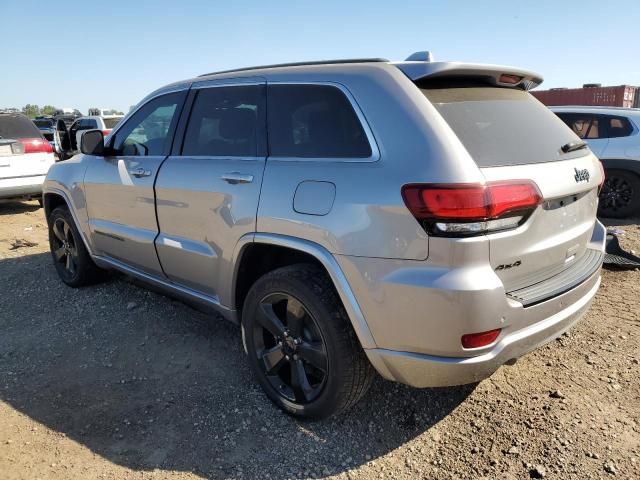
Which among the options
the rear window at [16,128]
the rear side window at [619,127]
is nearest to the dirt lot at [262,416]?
the rear side window at [619,127]

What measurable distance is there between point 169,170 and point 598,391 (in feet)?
9.78

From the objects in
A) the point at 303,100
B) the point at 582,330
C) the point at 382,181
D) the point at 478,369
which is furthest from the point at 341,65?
the point at 582,330

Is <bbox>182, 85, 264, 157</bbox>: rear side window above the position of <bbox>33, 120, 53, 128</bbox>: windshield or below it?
above

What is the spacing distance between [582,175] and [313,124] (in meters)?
1.39

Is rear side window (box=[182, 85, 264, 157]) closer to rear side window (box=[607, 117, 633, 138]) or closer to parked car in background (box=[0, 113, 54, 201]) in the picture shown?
parked car in background (box=[0, 113, 54, 201])

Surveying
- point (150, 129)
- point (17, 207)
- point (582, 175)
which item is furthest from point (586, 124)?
point (17, 207)

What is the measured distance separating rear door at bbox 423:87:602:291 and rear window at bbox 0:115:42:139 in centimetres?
803

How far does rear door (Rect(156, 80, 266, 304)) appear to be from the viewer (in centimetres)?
289

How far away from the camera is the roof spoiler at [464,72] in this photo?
2369mm

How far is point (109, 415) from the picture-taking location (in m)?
2.91

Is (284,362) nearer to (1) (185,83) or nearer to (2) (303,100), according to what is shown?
(2) (303,100)

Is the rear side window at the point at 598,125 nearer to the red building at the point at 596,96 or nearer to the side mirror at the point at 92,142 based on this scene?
the side mirror at the point at 92,142

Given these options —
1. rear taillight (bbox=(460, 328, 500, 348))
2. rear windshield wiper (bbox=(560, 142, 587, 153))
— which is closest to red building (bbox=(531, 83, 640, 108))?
rear windshield wiper (bbox=(560, 142, 587, 153))

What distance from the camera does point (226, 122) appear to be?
3.19 meters
